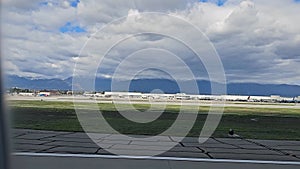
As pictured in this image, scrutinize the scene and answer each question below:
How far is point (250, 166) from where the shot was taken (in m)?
4.80

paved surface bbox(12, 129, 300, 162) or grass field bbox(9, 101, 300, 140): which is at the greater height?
grass field bbox(9, 101, 300, 140)

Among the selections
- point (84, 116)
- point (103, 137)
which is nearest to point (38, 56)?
point (103, 137)

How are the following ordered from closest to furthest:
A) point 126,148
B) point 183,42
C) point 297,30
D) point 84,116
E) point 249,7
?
1. point 183,42
2. point 126,148
3. point 249,7
4. point 297,30
5. point 84,116

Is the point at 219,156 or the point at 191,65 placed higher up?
the point at 191,65

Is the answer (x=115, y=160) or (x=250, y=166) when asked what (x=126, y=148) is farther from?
(x=250, y=166)

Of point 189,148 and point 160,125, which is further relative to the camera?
point 160,125

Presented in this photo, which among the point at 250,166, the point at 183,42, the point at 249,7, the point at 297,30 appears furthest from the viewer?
the point at 297,30

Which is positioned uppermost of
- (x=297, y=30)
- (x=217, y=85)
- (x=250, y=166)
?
(x=297, y=30)

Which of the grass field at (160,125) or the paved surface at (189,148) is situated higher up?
the grass field at (160,125)

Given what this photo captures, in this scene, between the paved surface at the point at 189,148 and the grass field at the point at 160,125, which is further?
the grass field at the point at 160,125

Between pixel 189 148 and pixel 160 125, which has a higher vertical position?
pixel 160 125

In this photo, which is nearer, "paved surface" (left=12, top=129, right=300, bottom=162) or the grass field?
"paved surface" (left=12, top=129, right=300, bottom=162)

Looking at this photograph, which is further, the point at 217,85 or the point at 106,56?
the point at 217,85

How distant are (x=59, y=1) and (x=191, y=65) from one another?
6.84ft
